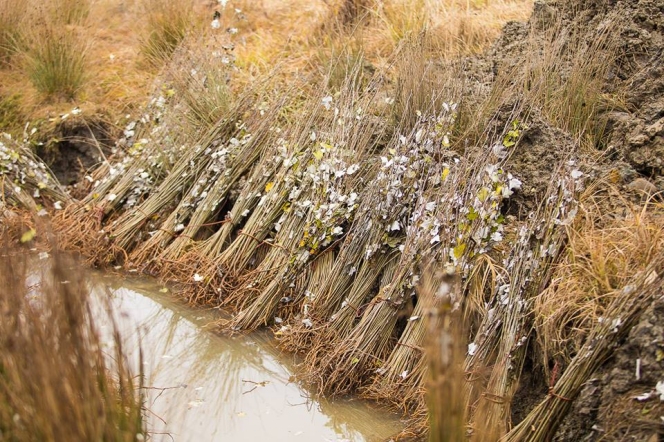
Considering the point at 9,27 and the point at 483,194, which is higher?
the point at 9,27

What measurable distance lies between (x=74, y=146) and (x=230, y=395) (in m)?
3.47

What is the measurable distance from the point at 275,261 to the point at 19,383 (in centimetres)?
273

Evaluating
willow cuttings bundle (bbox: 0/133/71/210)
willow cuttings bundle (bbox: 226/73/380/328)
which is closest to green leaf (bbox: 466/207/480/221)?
willow cuttings bundle (bbox: 226/73/380/328)

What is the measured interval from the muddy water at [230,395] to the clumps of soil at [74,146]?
87.0 inches

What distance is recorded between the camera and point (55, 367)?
7.20 ft

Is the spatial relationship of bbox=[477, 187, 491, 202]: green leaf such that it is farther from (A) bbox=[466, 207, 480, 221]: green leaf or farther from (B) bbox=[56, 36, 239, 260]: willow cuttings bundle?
(B) bbox=[56, 36, 239, 260]: willow cuttings bundle

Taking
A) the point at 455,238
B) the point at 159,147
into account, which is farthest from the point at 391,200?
the point at 159,147

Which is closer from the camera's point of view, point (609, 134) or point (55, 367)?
point (55, 367)

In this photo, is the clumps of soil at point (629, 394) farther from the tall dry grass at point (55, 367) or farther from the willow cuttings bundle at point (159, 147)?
the willow cuttings bundle at point (159, 147)

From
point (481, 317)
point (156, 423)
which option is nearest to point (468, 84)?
point (481, 317)

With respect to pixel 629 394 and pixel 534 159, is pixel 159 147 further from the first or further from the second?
pixel 629 394

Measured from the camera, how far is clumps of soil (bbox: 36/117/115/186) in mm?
6547

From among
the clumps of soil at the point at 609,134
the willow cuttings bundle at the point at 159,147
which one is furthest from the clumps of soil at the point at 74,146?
the clumps of soil at the point at 609,134

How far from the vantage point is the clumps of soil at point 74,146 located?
6.55m
